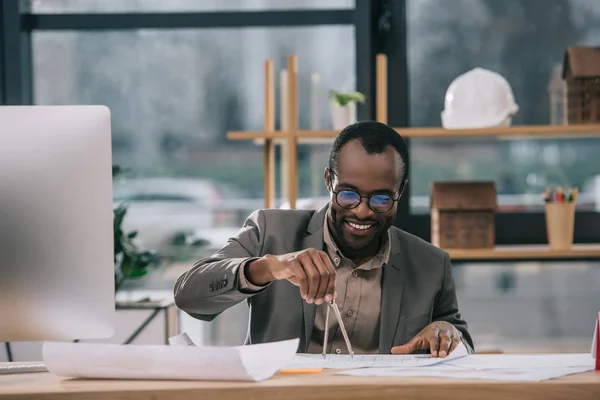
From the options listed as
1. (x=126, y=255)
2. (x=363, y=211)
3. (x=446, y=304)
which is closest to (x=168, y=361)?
(x=363, y=211)

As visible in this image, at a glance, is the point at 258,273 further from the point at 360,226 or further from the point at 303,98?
the point at 303,98

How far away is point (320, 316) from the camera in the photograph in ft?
6.32

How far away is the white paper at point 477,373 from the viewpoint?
1200 mm

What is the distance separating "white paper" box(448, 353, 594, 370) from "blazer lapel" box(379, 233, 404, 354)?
1.33 feet

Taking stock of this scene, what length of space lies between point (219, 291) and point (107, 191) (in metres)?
0.42

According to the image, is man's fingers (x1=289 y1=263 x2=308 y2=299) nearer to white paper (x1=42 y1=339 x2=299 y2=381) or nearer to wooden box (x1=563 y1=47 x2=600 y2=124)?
white paper (x1=42 y1=339 x2=299 y2=381)

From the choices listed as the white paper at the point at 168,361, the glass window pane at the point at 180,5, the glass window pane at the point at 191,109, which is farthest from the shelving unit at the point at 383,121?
the white paper at the point at 168,361

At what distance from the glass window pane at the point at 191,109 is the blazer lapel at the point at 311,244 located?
1508 mm

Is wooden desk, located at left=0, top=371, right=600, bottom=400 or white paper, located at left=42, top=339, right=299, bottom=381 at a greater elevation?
white paper, located at left=42, top=339, right=299, bottom=381

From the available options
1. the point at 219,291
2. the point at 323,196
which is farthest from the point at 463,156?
the point at 219,291

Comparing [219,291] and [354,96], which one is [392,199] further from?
[354,96]

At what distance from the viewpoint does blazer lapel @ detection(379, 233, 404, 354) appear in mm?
1876

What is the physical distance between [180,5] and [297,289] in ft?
6.61

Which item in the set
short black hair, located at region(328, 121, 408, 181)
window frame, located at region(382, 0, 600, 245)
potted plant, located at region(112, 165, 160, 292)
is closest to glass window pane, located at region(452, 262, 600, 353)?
window frame, located at region(382, 0, 600, 245)
